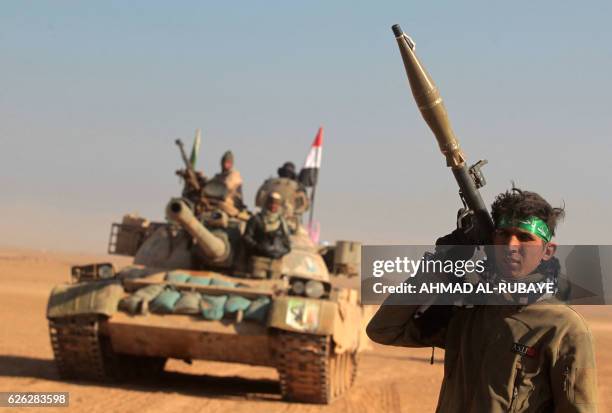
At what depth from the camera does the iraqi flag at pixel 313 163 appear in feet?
49.3

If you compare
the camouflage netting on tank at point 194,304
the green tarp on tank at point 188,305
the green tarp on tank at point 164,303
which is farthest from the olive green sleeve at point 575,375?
the green tarp on tank at point 164,303

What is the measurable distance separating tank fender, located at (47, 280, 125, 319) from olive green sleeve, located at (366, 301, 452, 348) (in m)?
7.11

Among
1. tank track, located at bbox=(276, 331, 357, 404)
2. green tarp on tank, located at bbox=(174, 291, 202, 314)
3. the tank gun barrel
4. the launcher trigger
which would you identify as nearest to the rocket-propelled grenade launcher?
the launcher trigger

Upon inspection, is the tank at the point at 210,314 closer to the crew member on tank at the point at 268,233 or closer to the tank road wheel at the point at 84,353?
the tank road wheel at the point at 84,353

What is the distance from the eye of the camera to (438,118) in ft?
11.1

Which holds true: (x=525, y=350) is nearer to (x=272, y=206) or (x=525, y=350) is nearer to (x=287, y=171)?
(x=272, y=206)

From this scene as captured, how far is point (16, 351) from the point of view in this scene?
47.9ft

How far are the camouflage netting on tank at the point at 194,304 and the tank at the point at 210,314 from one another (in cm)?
1

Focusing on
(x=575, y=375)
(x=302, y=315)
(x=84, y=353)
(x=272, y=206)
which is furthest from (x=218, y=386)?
(x=575, y=375)

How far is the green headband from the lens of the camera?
308cm

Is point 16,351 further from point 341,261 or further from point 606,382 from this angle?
point 606,382

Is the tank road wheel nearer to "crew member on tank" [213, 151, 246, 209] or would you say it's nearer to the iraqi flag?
"crew member on tank" [213, 151, 246, 209]

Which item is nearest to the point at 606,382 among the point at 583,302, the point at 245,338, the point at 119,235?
the point at 245,338

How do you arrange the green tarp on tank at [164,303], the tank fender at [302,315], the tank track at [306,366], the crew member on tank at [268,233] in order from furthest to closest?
the crew member on tank at [268,233] < the green tarp on tank at [164,303] < the tank track at [306,366] < the tank fender at [302,315]
